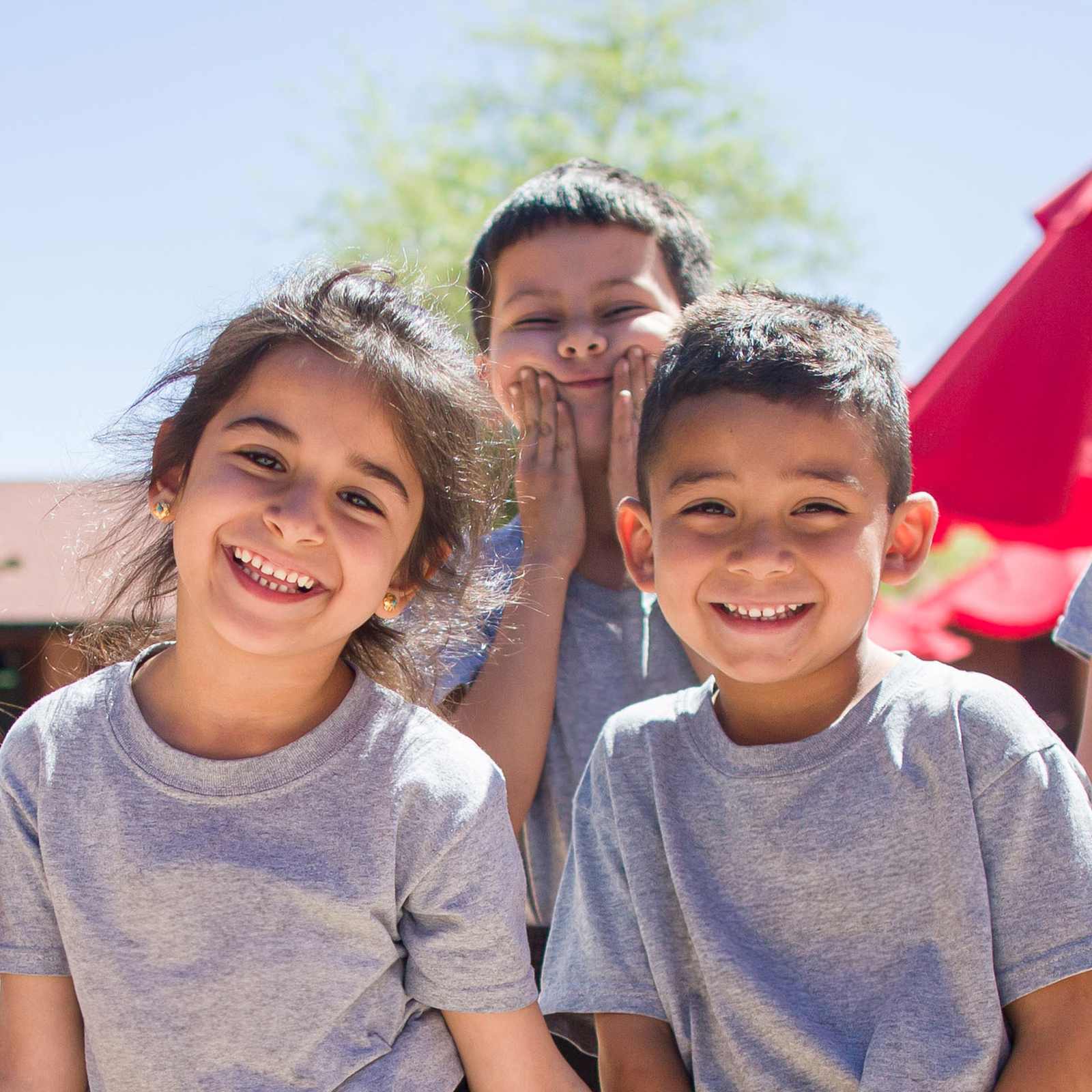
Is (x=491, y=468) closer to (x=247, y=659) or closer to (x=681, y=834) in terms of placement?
(x=247, y=659)

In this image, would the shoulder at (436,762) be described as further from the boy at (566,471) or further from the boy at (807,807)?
the boy at (566,471)

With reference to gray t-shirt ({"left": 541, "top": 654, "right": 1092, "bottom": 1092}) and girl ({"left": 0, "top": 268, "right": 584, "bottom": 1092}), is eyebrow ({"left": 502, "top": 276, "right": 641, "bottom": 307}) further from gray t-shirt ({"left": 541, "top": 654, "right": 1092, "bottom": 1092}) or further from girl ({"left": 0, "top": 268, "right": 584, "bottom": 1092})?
gray t-shirt ({"left": 541, "top": 654, "right": 1092, "bottom": 1092})

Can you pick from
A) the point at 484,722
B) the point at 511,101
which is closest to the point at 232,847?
the point at 484,722

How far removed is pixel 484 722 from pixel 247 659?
54cm

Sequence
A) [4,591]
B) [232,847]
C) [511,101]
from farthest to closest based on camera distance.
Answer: [511,101] < [4,591] < [232,847]

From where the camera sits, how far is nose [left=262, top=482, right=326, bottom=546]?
168 centimetres

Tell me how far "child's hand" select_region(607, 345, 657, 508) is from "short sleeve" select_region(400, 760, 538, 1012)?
0.83 m

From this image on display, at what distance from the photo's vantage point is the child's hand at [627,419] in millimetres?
2334

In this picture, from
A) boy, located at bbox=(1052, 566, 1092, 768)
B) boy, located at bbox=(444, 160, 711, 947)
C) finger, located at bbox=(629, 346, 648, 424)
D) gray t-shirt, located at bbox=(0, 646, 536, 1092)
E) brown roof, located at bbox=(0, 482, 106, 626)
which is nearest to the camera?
gray t-shirt, located at bbox=(0, 646, 536, 1092)

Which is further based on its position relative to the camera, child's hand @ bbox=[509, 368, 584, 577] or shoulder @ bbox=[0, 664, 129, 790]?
child's hand @ bbox=[509, 368, 584, 577]

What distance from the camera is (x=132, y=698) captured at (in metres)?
1.82

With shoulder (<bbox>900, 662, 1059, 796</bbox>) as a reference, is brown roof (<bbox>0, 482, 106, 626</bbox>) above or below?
below

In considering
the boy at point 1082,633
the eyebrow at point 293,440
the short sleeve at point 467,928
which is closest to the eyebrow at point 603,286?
the eyebrow at point 293,440

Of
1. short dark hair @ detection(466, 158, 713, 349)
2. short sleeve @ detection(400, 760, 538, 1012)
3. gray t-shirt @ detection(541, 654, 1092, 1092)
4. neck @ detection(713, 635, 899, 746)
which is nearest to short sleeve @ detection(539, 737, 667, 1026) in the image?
gray t-shirt @ detection(541, 654, 1092, 1092)
